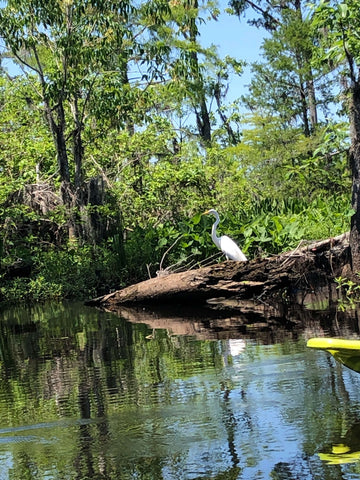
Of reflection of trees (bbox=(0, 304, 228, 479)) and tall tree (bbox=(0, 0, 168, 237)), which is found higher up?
tall tree (bbox=(0, 0, 168, 237))

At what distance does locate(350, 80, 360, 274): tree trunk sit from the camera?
1188 centimetres

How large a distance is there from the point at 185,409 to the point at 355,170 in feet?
23.6

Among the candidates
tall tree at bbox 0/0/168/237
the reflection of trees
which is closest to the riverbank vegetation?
tall tree at bbox 0/0/168/237

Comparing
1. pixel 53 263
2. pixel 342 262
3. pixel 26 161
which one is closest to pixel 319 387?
pixel 342 262

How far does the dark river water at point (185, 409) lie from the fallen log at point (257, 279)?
2.48m

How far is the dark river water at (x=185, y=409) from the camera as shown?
4.51m

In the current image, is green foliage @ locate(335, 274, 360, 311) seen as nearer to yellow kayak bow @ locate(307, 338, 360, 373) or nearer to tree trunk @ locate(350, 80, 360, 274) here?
tree trunk @ locate(350, 80, 360, 274)

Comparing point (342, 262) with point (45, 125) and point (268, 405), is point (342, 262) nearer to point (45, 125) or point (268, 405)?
point (268, 405)

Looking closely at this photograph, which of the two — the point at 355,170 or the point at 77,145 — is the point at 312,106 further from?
the point at 355,170

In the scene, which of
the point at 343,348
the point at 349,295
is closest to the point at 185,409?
the point at 343,348

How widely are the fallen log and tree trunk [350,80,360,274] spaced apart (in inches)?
32.1

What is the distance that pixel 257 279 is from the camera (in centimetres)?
1270

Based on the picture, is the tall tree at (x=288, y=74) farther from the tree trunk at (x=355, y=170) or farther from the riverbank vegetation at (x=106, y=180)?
the tree trunk at (x=355, y=170)

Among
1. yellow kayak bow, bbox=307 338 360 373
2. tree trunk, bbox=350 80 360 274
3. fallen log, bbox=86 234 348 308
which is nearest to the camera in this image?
yellow kayak bow, bbox=307 338 360 373
